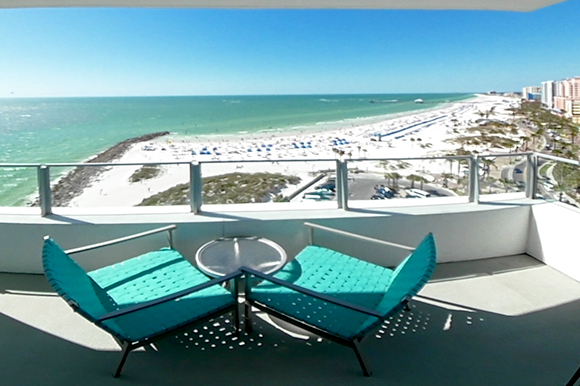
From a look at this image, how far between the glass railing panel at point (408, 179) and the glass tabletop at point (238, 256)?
42.6 inches

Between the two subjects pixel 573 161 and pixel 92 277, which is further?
pixel 573 161

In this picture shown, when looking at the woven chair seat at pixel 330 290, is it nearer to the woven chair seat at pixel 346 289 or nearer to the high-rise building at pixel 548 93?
the woven chair seat at pixel 346 289

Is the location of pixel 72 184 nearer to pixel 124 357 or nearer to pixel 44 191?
pixel 44 191

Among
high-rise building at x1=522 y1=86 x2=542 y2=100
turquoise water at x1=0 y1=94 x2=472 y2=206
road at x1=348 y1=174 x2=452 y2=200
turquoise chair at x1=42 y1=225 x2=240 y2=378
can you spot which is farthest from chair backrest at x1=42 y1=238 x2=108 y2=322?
turquoise water at x1=0 y1=94 x2=472 y2=206

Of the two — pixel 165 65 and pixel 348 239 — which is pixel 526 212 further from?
pixel 165 65

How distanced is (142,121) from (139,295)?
122 feet

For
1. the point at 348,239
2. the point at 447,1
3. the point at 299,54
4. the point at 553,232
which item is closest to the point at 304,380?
the point at 348,239

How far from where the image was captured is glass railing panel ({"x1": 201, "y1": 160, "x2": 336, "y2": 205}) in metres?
3.71

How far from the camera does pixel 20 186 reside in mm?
3607

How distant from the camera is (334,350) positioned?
2.39 metres

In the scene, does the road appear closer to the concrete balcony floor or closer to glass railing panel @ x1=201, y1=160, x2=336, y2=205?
glass railing panel @ x1=201, y1=160, x2=336, y2=205

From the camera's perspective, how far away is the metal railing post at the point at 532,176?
387cm

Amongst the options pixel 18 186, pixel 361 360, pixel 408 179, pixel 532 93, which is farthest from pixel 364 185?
pixel 532 93

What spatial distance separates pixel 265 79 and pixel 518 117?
3193cm
